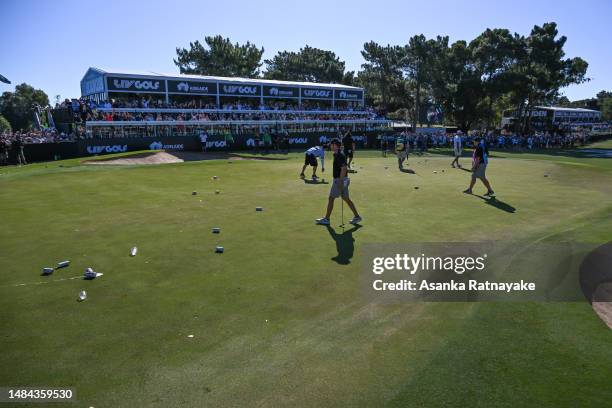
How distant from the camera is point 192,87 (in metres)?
45.2

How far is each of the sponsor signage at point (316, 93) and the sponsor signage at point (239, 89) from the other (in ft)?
23.5

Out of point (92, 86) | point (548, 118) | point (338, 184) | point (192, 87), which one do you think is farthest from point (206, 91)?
point (548, 118)

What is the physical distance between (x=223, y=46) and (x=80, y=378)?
262 ft

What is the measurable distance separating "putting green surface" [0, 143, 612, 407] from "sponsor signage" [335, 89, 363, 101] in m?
48.4

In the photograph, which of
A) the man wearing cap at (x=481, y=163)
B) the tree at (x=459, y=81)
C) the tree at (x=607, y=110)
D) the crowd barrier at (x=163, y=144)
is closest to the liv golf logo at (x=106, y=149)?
the crowd barrier at (x=163, y=144)

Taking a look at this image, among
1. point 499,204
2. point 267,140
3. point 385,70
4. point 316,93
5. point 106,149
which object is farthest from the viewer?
point 385,70

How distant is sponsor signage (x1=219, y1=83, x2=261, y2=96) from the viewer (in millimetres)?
47656

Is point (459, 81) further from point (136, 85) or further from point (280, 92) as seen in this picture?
point (136, 85)

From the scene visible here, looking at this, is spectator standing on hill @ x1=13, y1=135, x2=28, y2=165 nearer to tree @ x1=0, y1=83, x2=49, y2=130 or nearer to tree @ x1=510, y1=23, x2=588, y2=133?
tree @ x1=510, y1=23, x2=588, y2=133

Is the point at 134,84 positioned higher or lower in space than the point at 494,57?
lower

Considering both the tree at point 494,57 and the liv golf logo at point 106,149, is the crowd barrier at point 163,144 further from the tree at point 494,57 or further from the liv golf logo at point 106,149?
the tree at point 494,57

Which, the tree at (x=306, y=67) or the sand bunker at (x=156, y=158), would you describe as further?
the tree at (x=306, y=67)

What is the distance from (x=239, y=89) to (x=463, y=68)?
34291 millimetres

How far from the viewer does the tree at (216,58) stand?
253 ft
